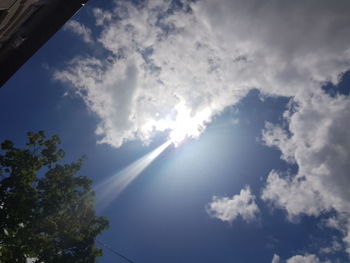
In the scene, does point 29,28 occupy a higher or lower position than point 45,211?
higher

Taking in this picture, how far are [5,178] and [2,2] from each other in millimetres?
8446

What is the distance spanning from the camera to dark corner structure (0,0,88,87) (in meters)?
7.72

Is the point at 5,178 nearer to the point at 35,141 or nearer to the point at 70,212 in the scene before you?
the point at 35,141

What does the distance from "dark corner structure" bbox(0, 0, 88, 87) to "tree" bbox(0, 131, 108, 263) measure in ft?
15.9

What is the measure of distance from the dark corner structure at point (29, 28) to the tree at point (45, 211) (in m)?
4.84

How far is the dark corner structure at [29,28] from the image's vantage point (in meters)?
7.72

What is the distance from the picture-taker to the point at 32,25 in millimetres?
8234

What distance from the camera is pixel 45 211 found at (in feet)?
37.4

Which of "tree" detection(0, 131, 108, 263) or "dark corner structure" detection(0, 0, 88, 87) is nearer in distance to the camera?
"dark corner structure" detection(0, 0, 88, 87)

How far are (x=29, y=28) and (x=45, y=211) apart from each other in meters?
8.09

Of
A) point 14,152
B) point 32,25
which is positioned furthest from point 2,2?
point 14,152

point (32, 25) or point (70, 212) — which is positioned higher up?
point (32, 25)

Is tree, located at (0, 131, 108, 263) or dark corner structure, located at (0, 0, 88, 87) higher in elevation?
dark corner structure, located at (0, 0, 88, 87)

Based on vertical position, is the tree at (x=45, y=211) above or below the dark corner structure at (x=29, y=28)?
below
